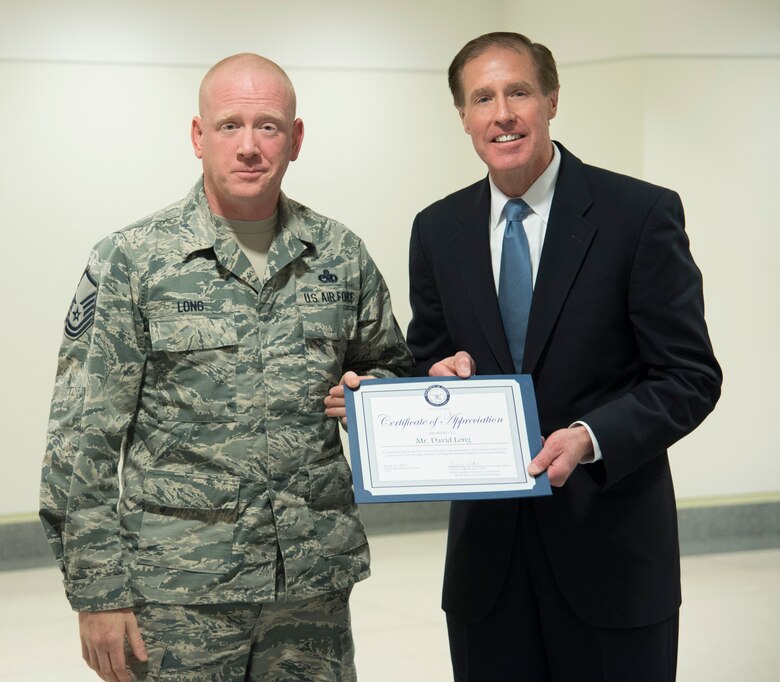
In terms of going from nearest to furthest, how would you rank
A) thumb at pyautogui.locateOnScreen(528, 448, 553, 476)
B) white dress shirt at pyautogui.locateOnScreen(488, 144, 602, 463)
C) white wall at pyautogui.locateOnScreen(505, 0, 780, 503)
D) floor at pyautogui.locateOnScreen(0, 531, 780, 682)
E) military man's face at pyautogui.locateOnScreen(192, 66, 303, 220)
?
thumb at pyautogui.locateOnScreen(528, 448, 553, 476) → military man's face at pyautogui.locateOnScreen(192, 66, 303, 220) → white dress shirt at pyautogui.locateOnScreen(488, 144, 602, 463) → floor at pyautogui.locateOnScreen(0, 531, 780, 682) → white wall at pyautogui.locateOnScreen(505, 0, 780, 503)

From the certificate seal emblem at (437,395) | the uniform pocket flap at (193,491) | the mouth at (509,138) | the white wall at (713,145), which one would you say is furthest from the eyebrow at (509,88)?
the white wall at (713,145)

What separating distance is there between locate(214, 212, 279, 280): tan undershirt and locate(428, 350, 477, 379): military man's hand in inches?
16.1

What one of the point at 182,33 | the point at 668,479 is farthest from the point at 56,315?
the point at 668,479

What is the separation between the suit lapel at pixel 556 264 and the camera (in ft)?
7.32

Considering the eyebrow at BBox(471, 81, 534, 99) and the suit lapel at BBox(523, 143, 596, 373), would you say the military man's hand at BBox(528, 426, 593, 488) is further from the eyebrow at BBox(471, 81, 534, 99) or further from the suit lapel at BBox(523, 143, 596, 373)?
the eyebrow at BBox(471, 81, 534, 99)

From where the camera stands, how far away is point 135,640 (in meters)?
2.19

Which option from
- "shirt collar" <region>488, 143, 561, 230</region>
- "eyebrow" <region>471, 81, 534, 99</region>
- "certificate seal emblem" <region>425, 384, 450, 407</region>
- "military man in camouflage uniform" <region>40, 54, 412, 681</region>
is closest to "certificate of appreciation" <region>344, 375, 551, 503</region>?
"certificate seal emblem" <region>425, 384, 450, 407</region>

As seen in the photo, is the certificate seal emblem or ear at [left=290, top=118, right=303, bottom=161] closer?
the certificate seal emblem

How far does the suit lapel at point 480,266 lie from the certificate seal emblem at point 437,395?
14 cm

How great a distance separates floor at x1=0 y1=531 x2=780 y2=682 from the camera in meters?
4.18

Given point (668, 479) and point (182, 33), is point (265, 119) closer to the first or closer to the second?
point (668, 479)

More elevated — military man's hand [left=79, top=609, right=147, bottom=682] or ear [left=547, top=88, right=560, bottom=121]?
ear [left=547, top=88, right=560, bottom=121]

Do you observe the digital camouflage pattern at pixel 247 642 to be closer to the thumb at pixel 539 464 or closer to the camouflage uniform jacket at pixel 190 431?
the camouflage uniform jacket at pixel 190 431

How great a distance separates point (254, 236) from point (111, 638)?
85 centimetres
